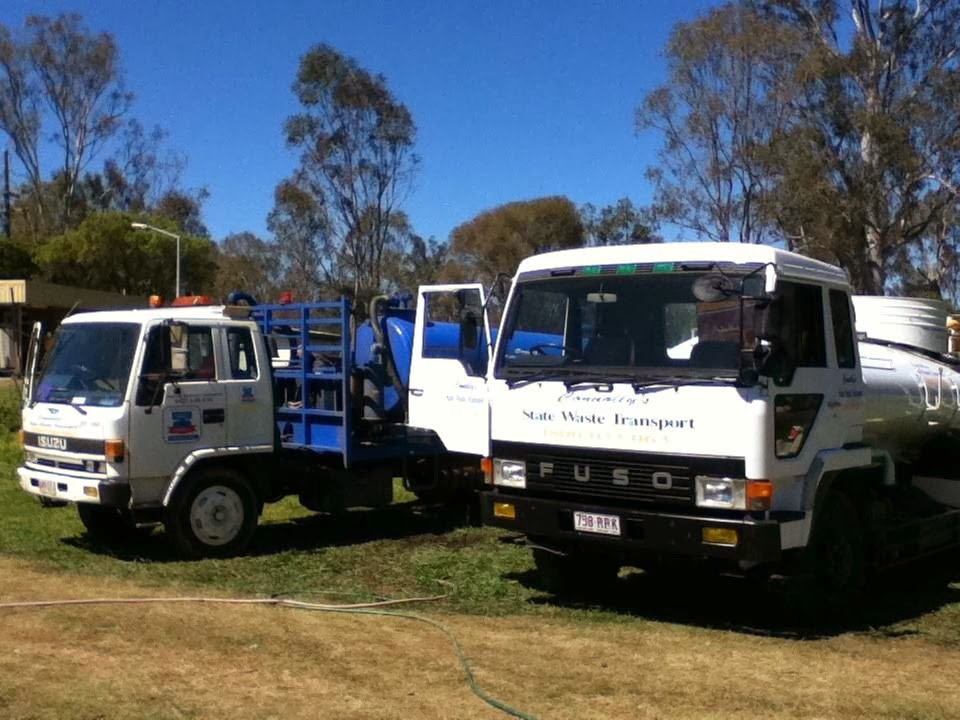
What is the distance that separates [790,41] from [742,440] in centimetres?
2949

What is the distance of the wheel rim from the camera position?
A: 1052 centimetres

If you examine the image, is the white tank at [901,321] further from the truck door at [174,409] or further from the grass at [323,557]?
the truck door at [174,409]

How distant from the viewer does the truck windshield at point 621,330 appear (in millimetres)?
7461

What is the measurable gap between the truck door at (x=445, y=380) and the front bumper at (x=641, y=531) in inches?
127

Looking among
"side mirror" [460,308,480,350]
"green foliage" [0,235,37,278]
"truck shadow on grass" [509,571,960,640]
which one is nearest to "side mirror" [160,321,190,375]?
"side mirror" [460,308,480,350]

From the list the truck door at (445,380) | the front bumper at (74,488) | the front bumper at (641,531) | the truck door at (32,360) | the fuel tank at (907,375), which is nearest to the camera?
the front bumper at (641,531)

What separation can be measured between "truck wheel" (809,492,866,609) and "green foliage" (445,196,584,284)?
152ft

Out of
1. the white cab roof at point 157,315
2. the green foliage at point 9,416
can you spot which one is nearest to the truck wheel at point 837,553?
the white cab roof at point 157,315

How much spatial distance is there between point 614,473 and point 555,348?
1081 millimetres

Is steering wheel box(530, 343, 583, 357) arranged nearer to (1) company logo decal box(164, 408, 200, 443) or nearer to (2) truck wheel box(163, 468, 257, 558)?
(1) company logo decal box(164, 408, 200, 443)

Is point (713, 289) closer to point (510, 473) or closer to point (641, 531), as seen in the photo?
point (641, 531)

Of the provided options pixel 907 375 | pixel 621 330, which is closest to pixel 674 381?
pixel 621 330

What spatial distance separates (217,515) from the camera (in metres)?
10.7

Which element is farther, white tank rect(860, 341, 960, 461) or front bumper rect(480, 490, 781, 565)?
white tank rect(860, 341, 960, 461)
